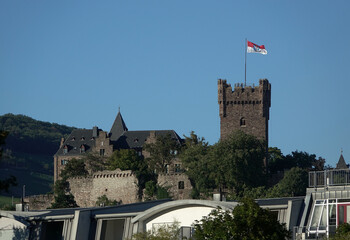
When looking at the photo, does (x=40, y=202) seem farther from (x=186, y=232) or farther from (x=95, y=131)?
(x=186, y=232)

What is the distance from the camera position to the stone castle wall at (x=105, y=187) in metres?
102

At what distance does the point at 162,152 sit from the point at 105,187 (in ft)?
22.0

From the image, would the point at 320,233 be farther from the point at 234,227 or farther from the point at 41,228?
the point at 41,228

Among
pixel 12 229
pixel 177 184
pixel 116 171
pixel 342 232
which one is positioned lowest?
pixel 342 232

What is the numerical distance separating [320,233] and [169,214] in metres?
7.06

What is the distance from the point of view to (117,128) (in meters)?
122

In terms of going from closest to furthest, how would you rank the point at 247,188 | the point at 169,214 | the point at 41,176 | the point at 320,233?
1. the point at 320,233
2. the point at 169,214
3. the point at 247,188
4. the point at 41,176

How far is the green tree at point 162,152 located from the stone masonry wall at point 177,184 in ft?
13.4

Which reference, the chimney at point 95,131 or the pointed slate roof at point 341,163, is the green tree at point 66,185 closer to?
the chimney at point 95,131

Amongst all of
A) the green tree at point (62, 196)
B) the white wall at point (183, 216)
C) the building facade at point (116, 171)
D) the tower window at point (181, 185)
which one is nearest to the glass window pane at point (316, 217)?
the white wall at point (183, 216)

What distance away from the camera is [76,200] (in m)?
105

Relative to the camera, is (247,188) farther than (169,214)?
Yes

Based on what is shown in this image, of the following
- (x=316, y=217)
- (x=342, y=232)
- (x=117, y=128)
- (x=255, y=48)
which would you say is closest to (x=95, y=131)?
(x=117, y=128)

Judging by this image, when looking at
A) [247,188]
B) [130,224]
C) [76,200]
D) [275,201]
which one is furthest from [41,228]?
[76,200]
